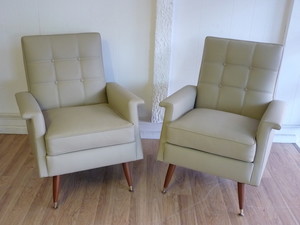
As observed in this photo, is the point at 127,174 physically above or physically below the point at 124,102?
below

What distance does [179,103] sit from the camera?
1.85m

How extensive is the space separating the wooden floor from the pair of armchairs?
10cm

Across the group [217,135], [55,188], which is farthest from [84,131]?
[217,135]

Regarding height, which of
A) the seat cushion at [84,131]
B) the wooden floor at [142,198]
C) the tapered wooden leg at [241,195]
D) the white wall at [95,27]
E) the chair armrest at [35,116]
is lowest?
the wooden floor at [142,198]

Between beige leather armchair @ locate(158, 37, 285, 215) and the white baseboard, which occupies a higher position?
Answer: beige leather armchair @ locate(158, 37, 285, 215)

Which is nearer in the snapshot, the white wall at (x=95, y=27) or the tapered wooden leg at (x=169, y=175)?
the tapered wooden leg at (x=169, y=175)

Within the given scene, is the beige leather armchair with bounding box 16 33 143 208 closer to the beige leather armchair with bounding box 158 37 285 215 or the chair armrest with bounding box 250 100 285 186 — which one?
the beige leather armchair with bounding box 158 37 285 215

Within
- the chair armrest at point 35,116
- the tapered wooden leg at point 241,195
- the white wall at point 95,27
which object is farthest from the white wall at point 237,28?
the chair armrest at point 35,116

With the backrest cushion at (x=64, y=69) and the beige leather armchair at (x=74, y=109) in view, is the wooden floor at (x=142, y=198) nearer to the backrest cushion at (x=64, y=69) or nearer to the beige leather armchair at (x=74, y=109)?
the beige leather armchair at (x=74, y=109)

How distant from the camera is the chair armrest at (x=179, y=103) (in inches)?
71.0

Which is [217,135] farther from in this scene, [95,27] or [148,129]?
[95,27]

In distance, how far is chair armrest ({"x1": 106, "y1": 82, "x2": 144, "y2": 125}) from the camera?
181cm

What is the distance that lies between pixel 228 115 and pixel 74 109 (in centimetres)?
101

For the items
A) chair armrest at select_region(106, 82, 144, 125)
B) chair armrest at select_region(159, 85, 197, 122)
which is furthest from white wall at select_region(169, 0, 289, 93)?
chair armrest at select_region(106, 82, 144, 125)
